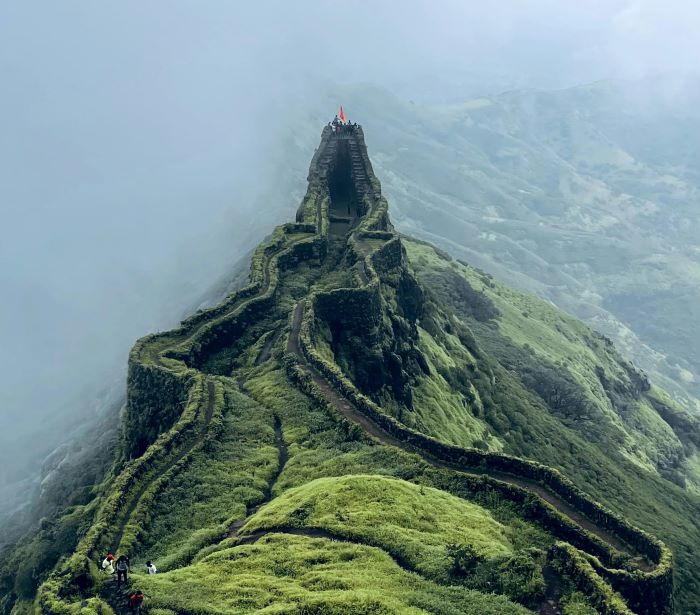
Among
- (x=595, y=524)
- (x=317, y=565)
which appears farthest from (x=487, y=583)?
(x=595, y=524)

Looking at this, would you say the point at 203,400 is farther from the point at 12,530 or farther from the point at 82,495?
the point at 12,530

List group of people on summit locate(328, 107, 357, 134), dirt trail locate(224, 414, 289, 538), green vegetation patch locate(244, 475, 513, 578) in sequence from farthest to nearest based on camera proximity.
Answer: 1. group of people on summit locate(328, 107, 357, 134)
2. dirt trail locate(224, 414, 289, 538)
3. green vegetation patch locate(244, 475, 513, 578)

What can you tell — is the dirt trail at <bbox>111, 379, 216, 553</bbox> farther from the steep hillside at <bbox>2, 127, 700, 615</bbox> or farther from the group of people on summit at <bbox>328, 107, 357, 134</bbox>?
the group of people on summit at <bbox>328, 107, 357, 134</bbox>

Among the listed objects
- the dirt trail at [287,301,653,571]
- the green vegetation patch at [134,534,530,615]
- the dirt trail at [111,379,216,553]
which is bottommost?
the dirt trail at [111,379,216,553]

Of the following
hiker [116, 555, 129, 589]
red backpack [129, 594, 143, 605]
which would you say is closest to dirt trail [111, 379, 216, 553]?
hiker [116, 555, 129, 589]

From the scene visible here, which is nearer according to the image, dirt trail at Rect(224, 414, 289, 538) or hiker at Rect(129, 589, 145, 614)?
hiker at Rect(129, 589, 145, 614)

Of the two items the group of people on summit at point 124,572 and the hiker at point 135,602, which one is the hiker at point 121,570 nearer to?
the group of people on summit at point 124,572

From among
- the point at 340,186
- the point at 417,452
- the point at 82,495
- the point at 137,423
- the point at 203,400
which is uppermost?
the point at 340,186
